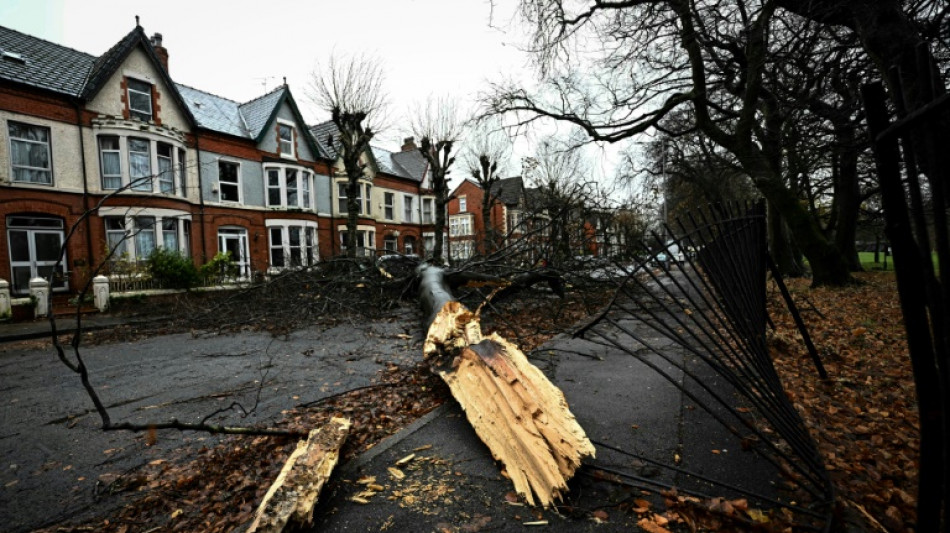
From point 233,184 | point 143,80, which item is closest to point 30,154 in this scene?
point 143,80

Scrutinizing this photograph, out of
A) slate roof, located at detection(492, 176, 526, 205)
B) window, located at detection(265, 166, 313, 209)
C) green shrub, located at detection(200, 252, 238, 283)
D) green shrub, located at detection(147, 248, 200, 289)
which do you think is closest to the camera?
green shrub, located at detection(147, 248, 200, 289)

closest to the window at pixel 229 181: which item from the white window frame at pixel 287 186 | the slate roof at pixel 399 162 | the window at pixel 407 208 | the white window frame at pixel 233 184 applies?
the white window frame at pixel 233 184

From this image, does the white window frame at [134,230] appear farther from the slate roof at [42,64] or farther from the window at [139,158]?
the slate roof at [42,64]

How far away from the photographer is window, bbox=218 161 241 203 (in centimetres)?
1794

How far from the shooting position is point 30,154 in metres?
12.6

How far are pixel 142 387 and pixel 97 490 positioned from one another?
2477 mm

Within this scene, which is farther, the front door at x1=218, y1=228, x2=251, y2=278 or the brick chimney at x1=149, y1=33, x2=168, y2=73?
the brick chimney at x1=149, y1=33, x2=168, y2=73

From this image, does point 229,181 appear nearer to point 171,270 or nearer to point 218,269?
point 218,269

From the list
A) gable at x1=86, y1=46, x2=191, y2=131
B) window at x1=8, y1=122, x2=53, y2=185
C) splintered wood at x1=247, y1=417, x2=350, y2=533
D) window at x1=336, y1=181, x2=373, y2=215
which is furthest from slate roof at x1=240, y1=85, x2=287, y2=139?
splintered wood at x1=247, y1=417, x2=350, y2=533

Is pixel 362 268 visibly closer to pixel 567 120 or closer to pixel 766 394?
pixel 567 120

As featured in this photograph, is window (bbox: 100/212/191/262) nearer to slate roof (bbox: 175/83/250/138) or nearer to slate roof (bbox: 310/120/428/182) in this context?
slate roof (bbox: 175/83/250/138)

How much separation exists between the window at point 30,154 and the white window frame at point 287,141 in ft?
28.4

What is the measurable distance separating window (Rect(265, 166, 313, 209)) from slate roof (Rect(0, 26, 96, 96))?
23.3ft

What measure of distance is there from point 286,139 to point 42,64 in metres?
8.78
